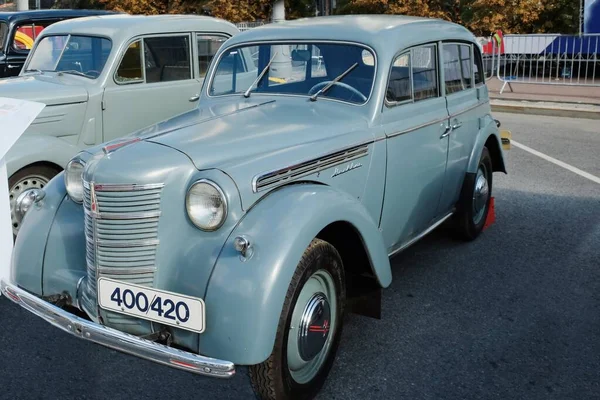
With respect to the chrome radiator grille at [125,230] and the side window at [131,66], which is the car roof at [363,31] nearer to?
the chrome radiator grille at [125,230]

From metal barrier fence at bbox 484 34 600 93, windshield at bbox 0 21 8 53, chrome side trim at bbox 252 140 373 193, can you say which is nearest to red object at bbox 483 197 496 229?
chrome side trim at bbox 252 140 373 193

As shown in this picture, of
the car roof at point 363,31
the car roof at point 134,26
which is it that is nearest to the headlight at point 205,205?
the car roof at point 363,31

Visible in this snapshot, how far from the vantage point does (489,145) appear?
5.86 meters

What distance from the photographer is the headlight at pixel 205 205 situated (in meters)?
2.97

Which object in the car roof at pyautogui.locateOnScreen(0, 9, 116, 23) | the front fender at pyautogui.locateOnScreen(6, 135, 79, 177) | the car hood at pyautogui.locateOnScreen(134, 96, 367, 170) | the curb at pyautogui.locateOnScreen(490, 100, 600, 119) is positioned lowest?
the curb at pyautogui.locateOnScreen(490, 100, 600, 119)

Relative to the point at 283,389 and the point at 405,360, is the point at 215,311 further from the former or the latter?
the point at 405,360

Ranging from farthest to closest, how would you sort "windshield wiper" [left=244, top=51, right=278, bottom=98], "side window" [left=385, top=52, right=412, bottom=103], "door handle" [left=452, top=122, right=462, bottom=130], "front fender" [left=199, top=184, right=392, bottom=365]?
1. "door handle" [left=452, top=122, right=462, bottom=130]
2. "windshield wiper" [left=244, top=51, right=278, bottom=98]
3. "side window" [left=385, top=52, right=412, bottom=103]
4. "front fender" [left=199, top=184, right=392, bottom=365]

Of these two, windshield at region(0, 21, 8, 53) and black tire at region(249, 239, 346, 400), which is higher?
windshield at region(0, 21, 8, 53)

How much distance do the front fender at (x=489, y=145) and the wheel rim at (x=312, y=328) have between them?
231 cm

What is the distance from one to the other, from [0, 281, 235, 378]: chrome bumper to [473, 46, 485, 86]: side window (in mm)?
3811

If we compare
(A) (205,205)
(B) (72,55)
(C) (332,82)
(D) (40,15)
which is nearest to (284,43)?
(C) (332,82)

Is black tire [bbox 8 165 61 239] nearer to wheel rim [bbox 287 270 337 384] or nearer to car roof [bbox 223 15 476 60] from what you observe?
car roof [bbox 223 15 476 60]

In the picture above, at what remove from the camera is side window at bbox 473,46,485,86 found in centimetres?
562

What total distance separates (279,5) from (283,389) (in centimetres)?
1162
